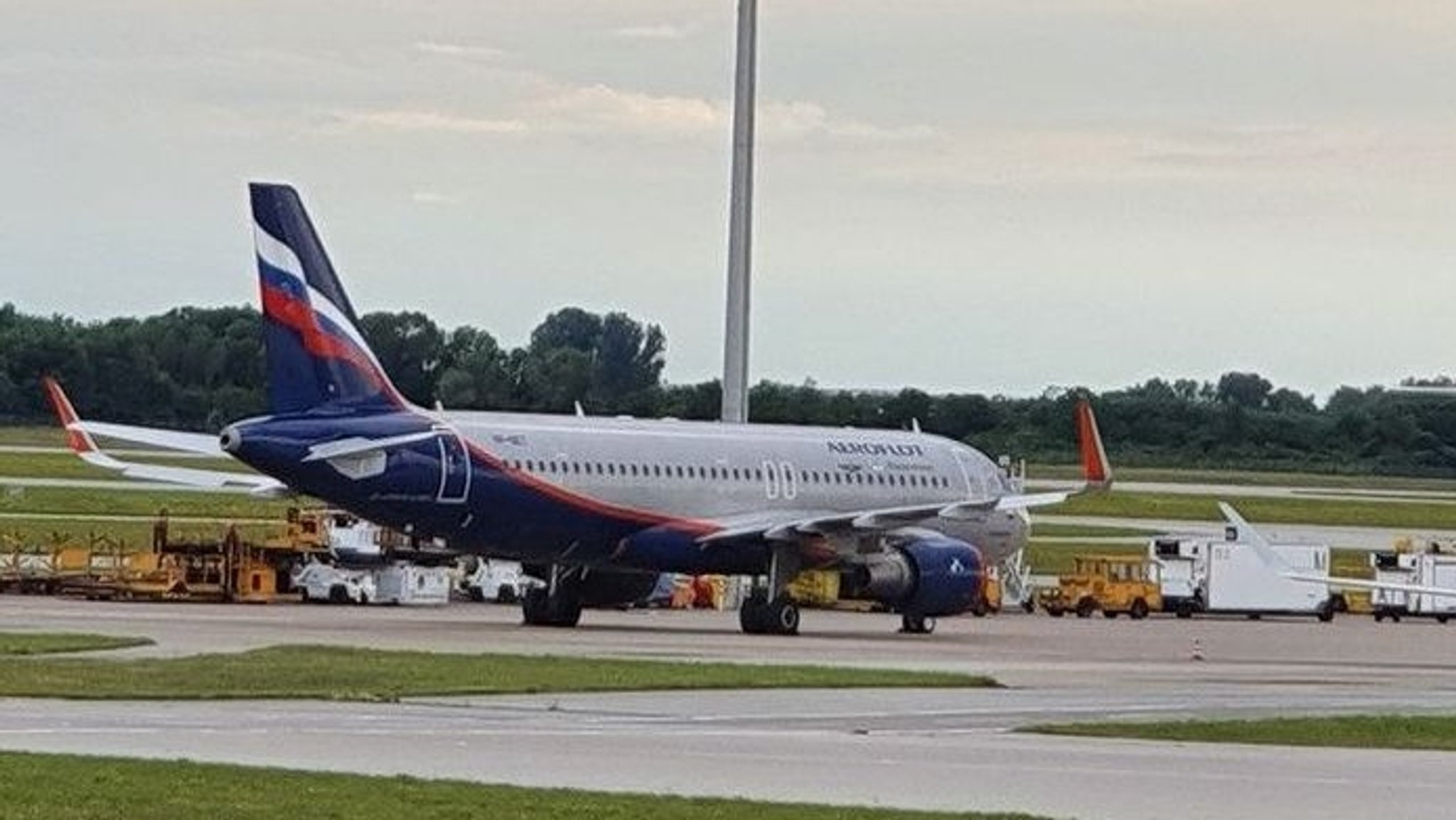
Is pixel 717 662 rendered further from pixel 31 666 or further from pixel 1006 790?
pixel 1006 790

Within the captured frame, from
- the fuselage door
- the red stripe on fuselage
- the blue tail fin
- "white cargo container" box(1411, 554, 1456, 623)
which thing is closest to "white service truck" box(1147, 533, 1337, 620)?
"white cargo container" box(1411, 554, 1456, 623)

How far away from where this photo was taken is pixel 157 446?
63.0 metres

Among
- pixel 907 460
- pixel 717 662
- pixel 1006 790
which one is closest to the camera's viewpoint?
pixel 1006 790

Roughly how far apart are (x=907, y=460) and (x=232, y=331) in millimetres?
84466

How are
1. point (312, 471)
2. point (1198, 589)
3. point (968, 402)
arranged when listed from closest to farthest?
point (312, 471)
point (1198, 589)
point (968, 402)

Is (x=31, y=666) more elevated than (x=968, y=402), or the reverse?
(x=968, y=402)

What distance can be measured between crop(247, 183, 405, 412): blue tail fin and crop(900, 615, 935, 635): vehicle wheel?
38.9 feet

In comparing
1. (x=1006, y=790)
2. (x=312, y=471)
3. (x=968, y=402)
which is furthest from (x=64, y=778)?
(x=968, y=402)

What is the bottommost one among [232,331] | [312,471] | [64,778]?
[64,778]

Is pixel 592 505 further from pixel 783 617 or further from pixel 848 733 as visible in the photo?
pixel 848 733

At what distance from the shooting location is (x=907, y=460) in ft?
231

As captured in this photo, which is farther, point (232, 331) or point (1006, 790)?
point (232, 331)

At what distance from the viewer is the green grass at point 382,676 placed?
127 feet

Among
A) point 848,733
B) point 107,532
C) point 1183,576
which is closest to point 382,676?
point 848,733
